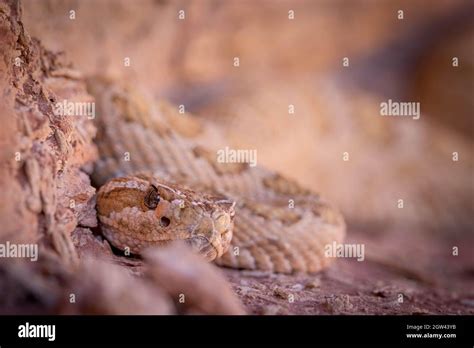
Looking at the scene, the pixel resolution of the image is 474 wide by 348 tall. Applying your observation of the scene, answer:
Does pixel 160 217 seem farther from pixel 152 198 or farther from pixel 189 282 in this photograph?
pixel 189 282

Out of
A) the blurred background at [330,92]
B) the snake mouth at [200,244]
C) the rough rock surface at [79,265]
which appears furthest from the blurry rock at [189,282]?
the blurred background at [330,92]

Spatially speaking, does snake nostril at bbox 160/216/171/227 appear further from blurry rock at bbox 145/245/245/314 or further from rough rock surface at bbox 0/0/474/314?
blurry rock at bbox 145/245/245/314

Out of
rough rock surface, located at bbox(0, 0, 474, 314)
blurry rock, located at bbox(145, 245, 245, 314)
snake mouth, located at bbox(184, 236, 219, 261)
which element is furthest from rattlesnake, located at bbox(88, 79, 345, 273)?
blurry rock, located at bbox(145, 245, 245, 314)

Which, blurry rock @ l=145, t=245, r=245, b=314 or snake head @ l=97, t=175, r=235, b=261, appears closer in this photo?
blurry rock @ l=145, t=245, r=245, b=314

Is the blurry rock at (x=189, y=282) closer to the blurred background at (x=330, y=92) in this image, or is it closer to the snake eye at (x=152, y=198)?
the snake eye at (x=152, y=198)
